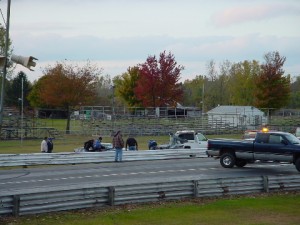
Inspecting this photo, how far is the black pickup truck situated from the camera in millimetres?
24141

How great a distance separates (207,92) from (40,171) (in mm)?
89028

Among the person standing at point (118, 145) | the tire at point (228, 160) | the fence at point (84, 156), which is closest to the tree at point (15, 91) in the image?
the fence at point (84, 156)

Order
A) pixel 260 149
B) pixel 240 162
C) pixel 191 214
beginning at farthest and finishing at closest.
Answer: pixel 240 162
pixel 260 149
pixel 191 214

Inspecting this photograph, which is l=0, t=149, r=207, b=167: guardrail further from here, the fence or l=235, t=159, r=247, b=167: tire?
l=235, t=159, r=247, b=167: tire

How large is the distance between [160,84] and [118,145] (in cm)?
4267

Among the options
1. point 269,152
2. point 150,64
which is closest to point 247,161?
point 269,152

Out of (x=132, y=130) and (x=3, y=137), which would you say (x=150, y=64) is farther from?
(x=3, y=137)

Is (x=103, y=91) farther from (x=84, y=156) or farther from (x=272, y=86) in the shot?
(x=84, y=156)

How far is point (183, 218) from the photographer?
13875 mm

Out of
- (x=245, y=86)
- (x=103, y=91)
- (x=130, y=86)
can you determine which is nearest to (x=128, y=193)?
(x=130, y=86)

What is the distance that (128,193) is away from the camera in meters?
15.5

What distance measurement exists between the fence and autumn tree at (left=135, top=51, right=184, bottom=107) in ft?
128

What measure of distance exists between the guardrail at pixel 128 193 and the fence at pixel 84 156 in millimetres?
10521

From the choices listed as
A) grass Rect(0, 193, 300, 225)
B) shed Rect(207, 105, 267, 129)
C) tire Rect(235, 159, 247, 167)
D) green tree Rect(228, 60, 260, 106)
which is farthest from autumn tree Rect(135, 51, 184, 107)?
grass Rect(0, 193, 300, 225)
